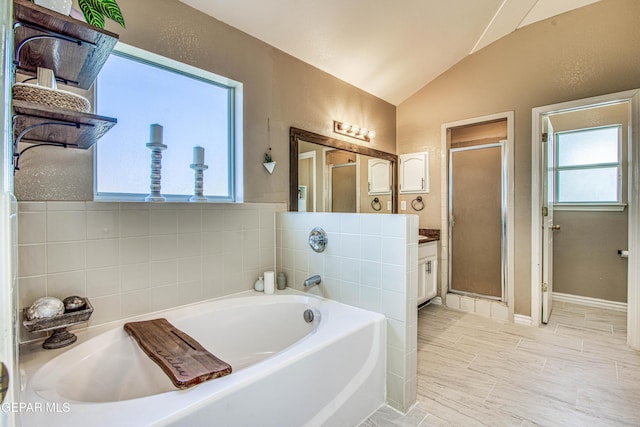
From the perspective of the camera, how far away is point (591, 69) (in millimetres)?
2525

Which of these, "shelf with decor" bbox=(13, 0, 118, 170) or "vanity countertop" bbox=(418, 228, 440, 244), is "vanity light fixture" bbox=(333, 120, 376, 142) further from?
"shelf with decor" bbox=(13, 0, 118, 170)

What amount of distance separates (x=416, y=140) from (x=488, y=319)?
210 cm

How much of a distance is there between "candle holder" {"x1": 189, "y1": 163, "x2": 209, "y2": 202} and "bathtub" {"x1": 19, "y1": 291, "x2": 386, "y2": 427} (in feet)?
2.31

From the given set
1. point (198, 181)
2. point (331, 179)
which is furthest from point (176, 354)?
point (331, 179)

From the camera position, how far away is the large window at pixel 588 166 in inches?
127

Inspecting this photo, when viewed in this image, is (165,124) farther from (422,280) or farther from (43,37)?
(422,280)

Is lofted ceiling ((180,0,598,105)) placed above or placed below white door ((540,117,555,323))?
above

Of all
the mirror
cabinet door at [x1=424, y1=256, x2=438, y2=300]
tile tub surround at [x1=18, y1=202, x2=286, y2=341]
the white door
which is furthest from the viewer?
cabinet door at [x1=424, y1=256, x2=438, y2=300]

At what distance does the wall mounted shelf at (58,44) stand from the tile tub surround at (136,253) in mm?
645

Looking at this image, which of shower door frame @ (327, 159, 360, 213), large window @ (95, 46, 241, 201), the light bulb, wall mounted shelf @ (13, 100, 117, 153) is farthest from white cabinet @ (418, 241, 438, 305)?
wall mounted shelf @ (13, 100, 117, 153)

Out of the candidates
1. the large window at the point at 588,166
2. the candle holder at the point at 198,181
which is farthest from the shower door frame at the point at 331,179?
the large window at the point at 588,166

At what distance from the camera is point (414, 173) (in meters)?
3.58

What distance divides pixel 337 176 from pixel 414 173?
3.88ft

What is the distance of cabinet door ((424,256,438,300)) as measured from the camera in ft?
10.1
